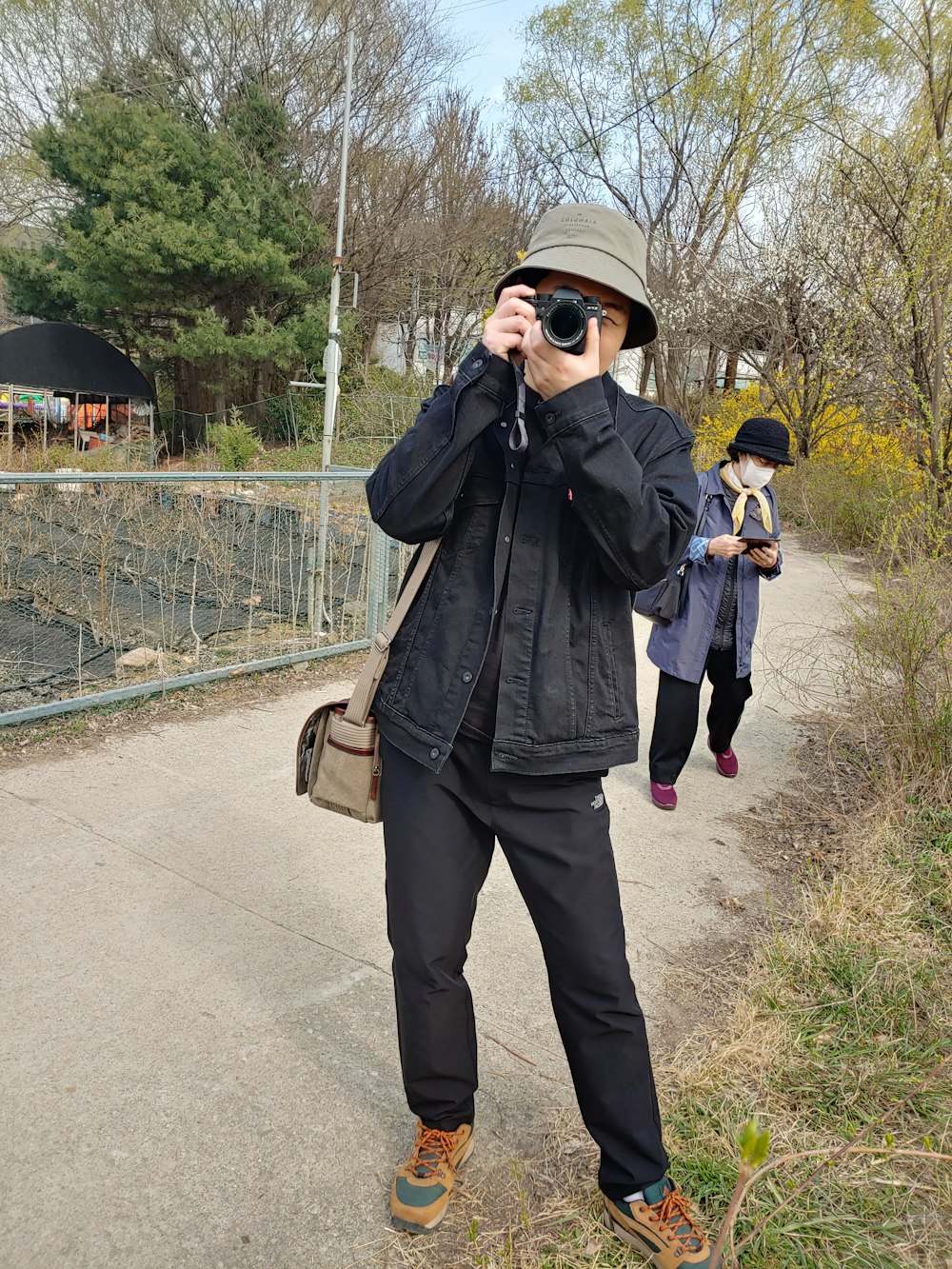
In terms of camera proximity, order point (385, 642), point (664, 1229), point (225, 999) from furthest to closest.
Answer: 1. point (225, 999)
2. point (385, 642)
3. point (664, 1229)

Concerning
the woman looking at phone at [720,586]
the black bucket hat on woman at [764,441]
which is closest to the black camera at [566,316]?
the woman looking at phone at [720,586]

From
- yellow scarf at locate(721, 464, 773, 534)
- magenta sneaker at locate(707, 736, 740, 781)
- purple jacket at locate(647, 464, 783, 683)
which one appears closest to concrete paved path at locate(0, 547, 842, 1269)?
magenta sneaker at locate(707, 736, 740, 781)

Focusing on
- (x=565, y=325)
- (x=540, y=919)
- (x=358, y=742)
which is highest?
(x=565, y=325)

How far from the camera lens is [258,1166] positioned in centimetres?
210

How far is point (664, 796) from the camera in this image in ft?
14.3

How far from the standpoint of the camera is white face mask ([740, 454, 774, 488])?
4.22 m

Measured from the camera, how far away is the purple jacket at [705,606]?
420 centimetres

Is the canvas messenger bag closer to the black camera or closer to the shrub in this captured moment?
the black camera

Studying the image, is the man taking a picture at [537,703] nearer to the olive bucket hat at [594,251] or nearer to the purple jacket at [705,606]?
the olive bucket hat at [594,251]

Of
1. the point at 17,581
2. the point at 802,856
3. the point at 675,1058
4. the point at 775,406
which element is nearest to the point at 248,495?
the point at 17,581

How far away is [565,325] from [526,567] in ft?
1.46

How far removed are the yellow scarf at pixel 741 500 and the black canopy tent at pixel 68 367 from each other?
51.5 feet

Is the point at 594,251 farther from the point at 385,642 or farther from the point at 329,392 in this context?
the point at 329,392

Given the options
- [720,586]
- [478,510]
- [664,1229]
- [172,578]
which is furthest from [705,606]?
[172,578]
